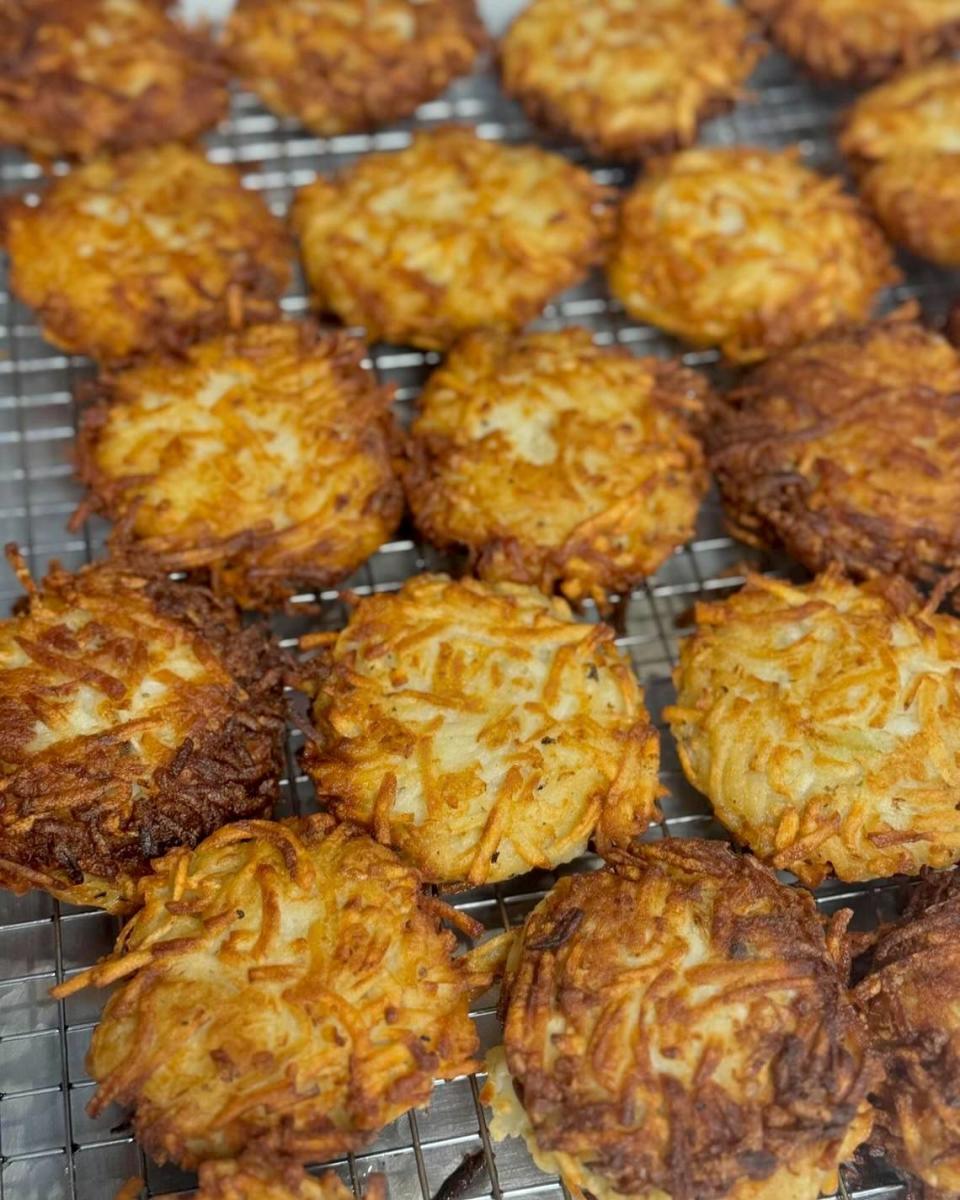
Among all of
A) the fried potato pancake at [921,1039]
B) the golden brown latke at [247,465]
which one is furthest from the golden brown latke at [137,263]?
the fried potato pancake at [921,1039]

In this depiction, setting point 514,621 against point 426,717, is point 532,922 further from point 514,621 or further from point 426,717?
point 514,621

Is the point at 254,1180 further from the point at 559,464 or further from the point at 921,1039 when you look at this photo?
the point at 559,464

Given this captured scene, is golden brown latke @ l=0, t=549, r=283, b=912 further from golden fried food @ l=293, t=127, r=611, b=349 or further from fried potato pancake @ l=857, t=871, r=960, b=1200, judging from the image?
fried potato pancake @ l=857, t=871, r=960, b=1200

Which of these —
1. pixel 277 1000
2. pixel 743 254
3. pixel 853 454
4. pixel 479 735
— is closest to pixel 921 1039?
pixel 479 735

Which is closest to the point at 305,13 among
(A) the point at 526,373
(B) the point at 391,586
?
(A) the point at 526,373

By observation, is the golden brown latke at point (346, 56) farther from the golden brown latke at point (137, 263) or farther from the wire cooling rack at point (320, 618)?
the golden brown latke at point (137, 263)
